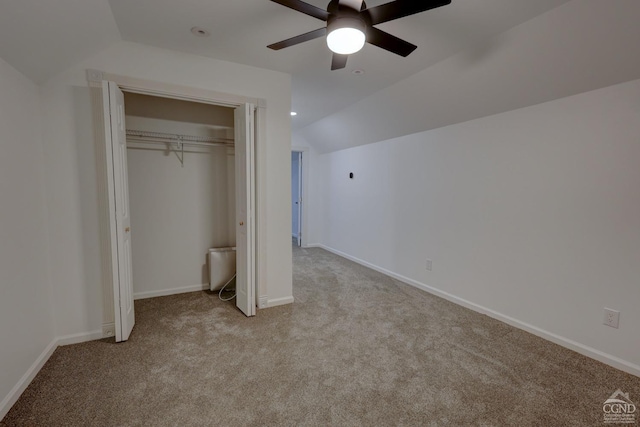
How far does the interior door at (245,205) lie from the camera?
277 cm

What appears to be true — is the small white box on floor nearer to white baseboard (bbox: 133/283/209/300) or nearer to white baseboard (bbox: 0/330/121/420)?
white baseboard (bbox: 133/283/209/300)

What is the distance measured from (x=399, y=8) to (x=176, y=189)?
300 centimetres

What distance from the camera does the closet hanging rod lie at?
3.19m

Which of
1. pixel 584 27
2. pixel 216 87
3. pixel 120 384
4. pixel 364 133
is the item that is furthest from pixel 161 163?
pixel 584 27

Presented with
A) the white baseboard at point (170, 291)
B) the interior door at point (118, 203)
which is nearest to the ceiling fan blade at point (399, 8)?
the interior door at point (118, 203)

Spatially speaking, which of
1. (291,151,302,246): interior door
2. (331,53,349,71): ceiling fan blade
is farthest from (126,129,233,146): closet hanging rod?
(291,151,302,246): interior door

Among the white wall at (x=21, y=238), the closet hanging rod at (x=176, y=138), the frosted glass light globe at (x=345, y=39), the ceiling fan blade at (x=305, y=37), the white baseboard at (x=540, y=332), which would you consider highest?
the ceiling fan blade at (x=305, y=37)

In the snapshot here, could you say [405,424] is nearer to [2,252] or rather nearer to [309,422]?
[309,422]

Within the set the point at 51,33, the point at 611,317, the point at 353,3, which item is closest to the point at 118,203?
the point at 51,33

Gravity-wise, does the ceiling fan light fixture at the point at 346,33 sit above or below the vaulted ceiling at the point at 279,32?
below

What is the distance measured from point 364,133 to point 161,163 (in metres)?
2.90

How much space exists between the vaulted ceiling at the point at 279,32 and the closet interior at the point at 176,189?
3.29ft

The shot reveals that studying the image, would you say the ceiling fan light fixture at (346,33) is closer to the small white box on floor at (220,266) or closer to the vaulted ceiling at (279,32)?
the vaulted ceiling at (279,32)

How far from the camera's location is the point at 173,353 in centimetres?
228
